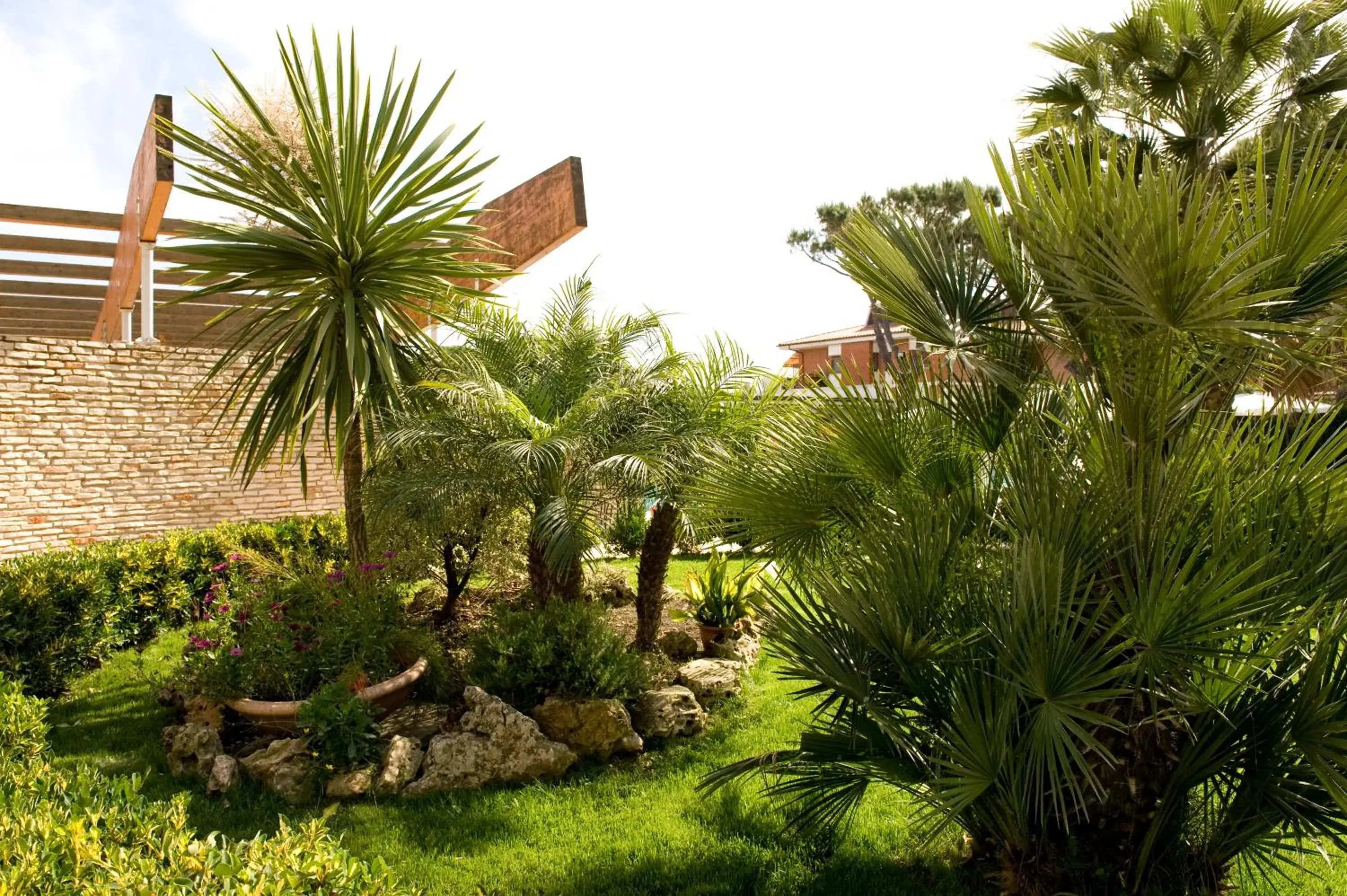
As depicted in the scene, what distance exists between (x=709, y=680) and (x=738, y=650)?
111 centimetres

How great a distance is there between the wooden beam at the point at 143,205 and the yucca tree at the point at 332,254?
7.16ft

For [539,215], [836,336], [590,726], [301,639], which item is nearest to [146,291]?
[539,215]

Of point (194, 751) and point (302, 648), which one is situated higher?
point (302, 648)

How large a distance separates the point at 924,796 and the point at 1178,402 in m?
1.68

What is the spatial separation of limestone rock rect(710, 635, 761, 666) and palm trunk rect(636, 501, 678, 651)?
67 centimetres

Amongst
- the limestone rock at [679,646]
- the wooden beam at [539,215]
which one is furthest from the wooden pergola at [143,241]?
the limestone rock at [679,646]

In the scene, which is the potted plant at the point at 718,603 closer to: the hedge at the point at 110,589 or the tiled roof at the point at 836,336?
the hedge at the point at 110,589

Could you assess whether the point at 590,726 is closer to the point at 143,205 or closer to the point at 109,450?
the point at 109,450

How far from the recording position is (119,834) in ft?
8.11

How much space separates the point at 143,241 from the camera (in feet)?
36.8

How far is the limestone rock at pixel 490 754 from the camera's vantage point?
4.83 metres

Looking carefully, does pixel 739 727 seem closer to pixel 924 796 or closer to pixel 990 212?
pixel 924 796

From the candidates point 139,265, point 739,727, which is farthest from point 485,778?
point 139,265

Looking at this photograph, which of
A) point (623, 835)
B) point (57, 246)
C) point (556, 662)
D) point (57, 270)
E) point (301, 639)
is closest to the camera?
point (623, 835)
